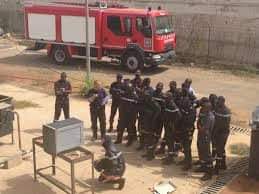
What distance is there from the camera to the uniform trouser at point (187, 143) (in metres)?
10.3

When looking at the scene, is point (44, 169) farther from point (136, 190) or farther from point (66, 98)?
point (66, 98)

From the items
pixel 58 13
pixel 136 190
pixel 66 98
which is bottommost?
pixel 136 190

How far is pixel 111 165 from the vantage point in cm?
928

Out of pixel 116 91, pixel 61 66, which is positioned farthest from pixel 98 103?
pixel 61 66

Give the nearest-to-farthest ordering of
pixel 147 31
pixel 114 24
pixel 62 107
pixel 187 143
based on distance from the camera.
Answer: pixel 187 143
pixel 62 107
pixel 147 31
pixel 114 24

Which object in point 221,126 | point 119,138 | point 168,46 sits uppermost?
point 168,46

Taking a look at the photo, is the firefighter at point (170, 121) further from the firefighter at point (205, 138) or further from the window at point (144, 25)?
the window at point (144, 25)

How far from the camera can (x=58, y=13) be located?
2036 centimetres

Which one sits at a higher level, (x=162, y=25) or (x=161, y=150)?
(x=162, y=25)

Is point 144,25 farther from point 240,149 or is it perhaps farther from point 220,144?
point 220,144

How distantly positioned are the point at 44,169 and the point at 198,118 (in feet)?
10.4

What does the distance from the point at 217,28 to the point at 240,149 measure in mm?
11116

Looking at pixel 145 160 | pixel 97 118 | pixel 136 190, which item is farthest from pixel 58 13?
pixel 136 190

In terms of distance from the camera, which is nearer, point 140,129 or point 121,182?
point 121,182
